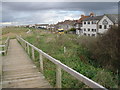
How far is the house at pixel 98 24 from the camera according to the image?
34094 millimetres

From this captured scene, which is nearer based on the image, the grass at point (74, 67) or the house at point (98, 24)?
the grass at point (74, 67)

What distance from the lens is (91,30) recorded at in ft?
136

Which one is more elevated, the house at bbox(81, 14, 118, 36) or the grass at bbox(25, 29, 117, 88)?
the house at bbox(81, 14, 118, 36)

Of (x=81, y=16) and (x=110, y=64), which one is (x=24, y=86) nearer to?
(x=110, y=64)

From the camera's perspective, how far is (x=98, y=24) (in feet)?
124

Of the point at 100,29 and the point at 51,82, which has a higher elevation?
the point at 100,29

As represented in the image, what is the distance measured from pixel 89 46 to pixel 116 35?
153 inches

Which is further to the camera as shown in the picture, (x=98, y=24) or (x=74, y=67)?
(x=98, y=24)

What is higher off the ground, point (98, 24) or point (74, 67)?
point (98, 24)

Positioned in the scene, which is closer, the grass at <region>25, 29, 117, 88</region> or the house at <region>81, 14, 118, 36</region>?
the grass at <region>25, 29, 117, 88</region>

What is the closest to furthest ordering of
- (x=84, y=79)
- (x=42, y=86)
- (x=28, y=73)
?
(x=84, y=79)
(x=42, y=86)
(x=28, y=73)

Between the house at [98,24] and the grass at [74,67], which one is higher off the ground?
the house at [98,24]

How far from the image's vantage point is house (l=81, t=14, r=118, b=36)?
34.1 metres

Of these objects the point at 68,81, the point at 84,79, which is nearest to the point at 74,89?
the point at 68,81
